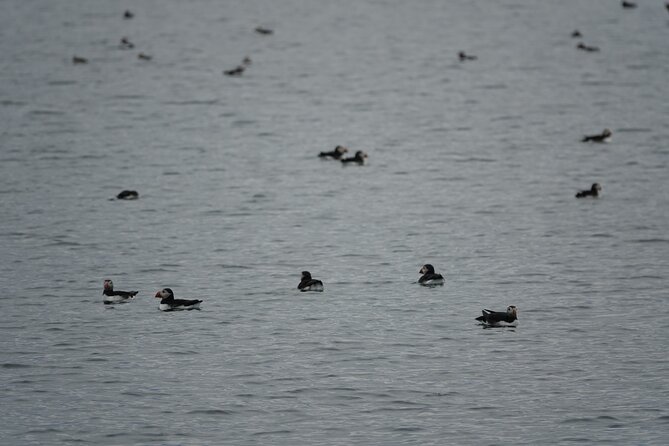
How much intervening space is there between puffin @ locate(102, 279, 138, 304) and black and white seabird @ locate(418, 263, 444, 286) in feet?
29.3

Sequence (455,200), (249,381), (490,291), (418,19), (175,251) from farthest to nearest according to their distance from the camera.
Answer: (418,19) → (455,200) → (175,251) → (490,291) → (249,381)

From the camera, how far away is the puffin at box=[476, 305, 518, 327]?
110 ft

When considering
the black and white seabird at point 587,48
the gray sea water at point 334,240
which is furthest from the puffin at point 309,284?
the black and white seabird at point 587,48

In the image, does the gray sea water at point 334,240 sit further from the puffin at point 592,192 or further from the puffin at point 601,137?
the puffin at point 592,192

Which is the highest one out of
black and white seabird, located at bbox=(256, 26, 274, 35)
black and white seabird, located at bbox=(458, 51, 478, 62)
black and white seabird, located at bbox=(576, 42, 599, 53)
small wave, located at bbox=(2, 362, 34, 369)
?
black and white seabird, located at bbox=(256, 26, 274, 35)

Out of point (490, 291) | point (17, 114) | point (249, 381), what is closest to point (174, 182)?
point (17, 114)

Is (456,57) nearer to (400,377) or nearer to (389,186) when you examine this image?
(389,186)

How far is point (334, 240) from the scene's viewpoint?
46719 mm

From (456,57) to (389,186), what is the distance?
125 feet

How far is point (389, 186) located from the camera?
56531 millimetres

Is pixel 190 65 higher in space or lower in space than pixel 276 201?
higher

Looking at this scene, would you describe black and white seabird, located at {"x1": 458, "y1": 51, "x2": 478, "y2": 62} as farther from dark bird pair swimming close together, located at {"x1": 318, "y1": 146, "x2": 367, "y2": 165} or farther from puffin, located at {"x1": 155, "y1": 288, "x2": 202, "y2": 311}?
puffin, located at {"x1": 155, "y1": 288, "x2": 202, "y2": 311}

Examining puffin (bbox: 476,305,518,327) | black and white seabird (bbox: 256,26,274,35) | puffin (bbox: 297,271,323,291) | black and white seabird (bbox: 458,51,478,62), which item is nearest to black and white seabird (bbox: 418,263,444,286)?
puffin (bbox: 297,271,323,291)

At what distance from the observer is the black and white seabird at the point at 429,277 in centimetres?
3859
